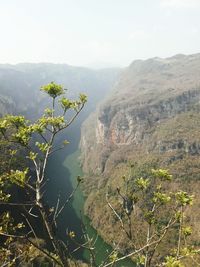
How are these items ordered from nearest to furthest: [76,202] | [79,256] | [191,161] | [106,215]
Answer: [79,256] < [106,215] < [76,202] < [191,161]

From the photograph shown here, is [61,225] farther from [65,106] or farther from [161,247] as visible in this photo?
[65,106]

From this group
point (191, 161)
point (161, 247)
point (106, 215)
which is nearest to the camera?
point (161, 247)

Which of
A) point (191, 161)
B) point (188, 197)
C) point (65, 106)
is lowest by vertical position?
point (191, 161)


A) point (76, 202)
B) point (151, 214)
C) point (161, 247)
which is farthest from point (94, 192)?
point (151, 214)

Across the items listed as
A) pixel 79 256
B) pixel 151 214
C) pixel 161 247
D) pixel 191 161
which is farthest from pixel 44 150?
pixel 191 161

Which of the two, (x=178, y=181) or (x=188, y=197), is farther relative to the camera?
(x=178, y=181)

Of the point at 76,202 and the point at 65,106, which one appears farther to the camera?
the point at 76,202

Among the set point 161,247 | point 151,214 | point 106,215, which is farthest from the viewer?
point 106,215

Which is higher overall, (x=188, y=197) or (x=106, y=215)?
(x=188, y=197)

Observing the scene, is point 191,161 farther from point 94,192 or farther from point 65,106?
point 65,106
